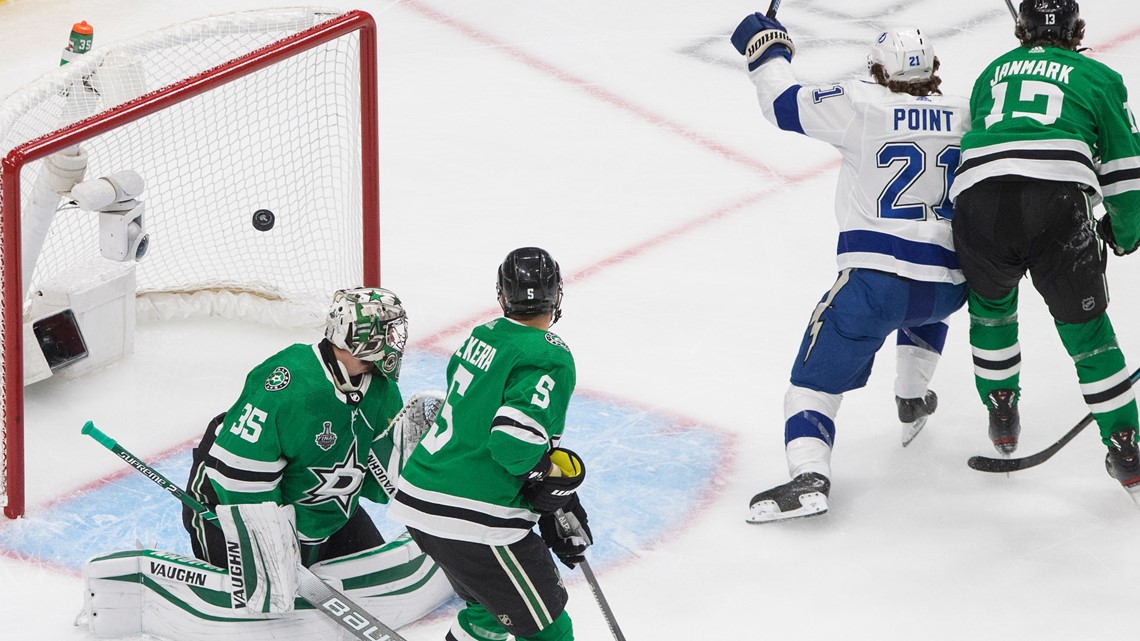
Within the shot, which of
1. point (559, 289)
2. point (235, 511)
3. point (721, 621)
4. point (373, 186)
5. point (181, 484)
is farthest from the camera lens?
point (373, 186)

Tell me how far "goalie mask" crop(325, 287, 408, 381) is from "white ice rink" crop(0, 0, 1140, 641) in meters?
0.66

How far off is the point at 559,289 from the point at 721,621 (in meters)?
0.93

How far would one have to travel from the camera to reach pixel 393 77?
19.9 feet

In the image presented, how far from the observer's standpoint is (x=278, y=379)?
114 inches

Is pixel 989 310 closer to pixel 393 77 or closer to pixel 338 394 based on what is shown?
pixel 338 394

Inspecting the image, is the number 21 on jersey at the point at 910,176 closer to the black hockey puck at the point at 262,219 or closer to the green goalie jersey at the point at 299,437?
the green goalie jersey at the point at 299,437

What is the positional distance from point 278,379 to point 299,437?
110 millimetres

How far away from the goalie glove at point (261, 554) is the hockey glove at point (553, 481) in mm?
500

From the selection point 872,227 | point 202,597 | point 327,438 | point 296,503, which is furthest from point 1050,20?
point 202,597

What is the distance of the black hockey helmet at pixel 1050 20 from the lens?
3.46m

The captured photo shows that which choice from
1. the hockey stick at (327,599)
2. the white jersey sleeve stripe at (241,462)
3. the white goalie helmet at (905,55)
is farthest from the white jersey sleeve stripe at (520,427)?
the white goalie helmet at (905,55)

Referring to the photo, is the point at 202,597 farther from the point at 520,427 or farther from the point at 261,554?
the point at 520,427

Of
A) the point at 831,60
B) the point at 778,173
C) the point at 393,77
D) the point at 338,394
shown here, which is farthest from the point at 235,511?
the point at 831,60

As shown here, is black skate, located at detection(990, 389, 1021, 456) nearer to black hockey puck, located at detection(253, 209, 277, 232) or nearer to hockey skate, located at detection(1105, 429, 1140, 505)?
hockey skate, located at detection(1105, 429, 1140, 505)
